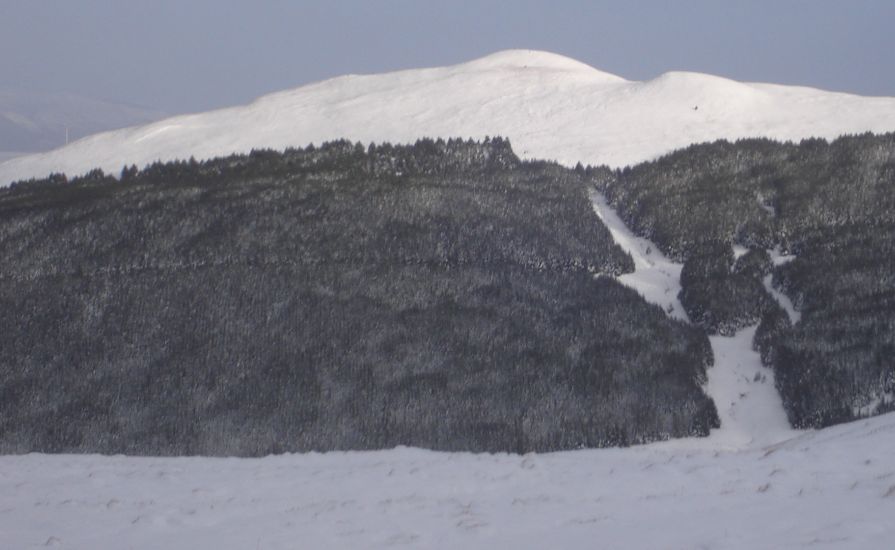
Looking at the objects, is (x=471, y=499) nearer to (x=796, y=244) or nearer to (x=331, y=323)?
(x=331, y=323)

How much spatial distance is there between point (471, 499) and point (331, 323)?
5.91 m

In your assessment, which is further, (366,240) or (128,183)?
(128,183)

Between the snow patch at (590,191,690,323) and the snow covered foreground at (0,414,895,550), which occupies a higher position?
the snow patch at (590,191,690,323)

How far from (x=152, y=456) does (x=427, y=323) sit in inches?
177

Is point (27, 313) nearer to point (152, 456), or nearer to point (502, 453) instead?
point (152, 456)

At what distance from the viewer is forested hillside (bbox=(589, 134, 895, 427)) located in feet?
41.1

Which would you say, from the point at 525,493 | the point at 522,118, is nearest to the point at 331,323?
the point at 525,493

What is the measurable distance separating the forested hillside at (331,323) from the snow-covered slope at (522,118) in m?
5.39

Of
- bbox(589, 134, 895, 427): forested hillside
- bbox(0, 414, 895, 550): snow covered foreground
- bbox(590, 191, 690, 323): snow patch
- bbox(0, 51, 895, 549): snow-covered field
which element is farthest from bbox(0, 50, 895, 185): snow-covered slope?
bbox(0, 414, 895, 550): snow covered foreground

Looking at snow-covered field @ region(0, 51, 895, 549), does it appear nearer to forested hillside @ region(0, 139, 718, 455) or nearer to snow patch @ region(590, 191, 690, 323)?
snow patch @ region(590, 191, 690, 323)

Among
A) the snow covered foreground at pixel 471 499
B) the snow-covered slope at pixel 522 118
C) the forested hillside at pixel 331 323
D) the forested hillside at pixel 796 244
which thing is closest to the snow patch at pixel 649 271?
the forested hillside at pixel 796 244

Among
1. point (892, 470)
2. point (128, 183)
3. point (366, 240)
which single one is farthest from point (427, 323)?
point (128, 183)

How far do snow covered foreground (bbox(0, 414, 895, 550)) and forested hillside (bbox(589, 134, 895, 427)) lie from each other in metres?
1.73

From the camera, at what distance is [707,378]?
13461mm
